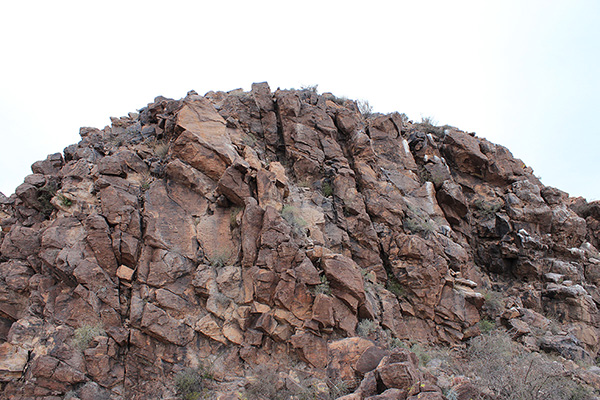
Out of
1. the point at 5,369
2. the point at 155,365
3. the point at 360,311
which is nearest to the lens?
the point at 5,369

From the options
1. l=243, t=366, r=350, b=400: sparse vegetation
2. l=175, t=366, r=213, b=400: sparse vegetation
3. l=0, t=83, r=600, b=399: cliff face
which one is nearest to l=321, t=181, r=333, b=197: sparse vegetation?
l=0, t=83, r=600, b=399: cliff face

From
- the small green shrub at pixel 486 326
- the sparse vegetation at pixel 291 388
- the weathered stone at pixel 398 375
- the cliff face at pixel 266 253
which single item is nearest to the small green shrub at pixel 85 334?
the cliff face at pixel 266 253

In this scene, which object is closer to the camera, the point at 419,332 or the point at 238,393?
the point at 238,393

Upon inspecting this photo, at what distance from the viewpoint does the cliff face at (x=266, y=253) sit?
7.84 m

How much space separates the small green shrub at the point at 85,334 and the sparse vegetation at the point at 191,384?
211 centimetres

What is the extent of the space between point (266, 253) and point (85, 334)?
4.52m

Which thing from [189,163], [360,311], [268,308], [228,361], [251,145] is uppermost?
[251,145]

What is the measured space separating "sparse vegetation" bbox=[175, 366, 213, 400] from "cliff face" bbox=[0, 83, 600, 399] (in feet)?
0.75

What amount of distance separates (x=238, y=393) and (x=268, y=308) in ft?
6.38

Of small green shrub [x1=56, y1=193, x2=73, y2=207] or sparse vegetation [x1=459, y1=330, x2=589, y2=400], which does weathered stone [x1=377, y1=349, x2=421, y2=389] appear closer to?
sparse vegetation [x1=459, y1=330, x2=589, y2=400]

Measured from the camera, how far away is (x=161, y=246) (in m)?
8.88

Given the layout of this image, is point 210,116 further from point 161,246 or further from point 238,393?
point 238,393

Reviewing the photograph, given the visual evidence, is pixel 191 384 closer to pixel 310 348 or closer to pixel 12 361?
pixel 310 348

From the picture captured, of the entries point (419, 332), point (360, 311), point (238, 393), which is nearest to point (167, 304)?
point (238, 393)
